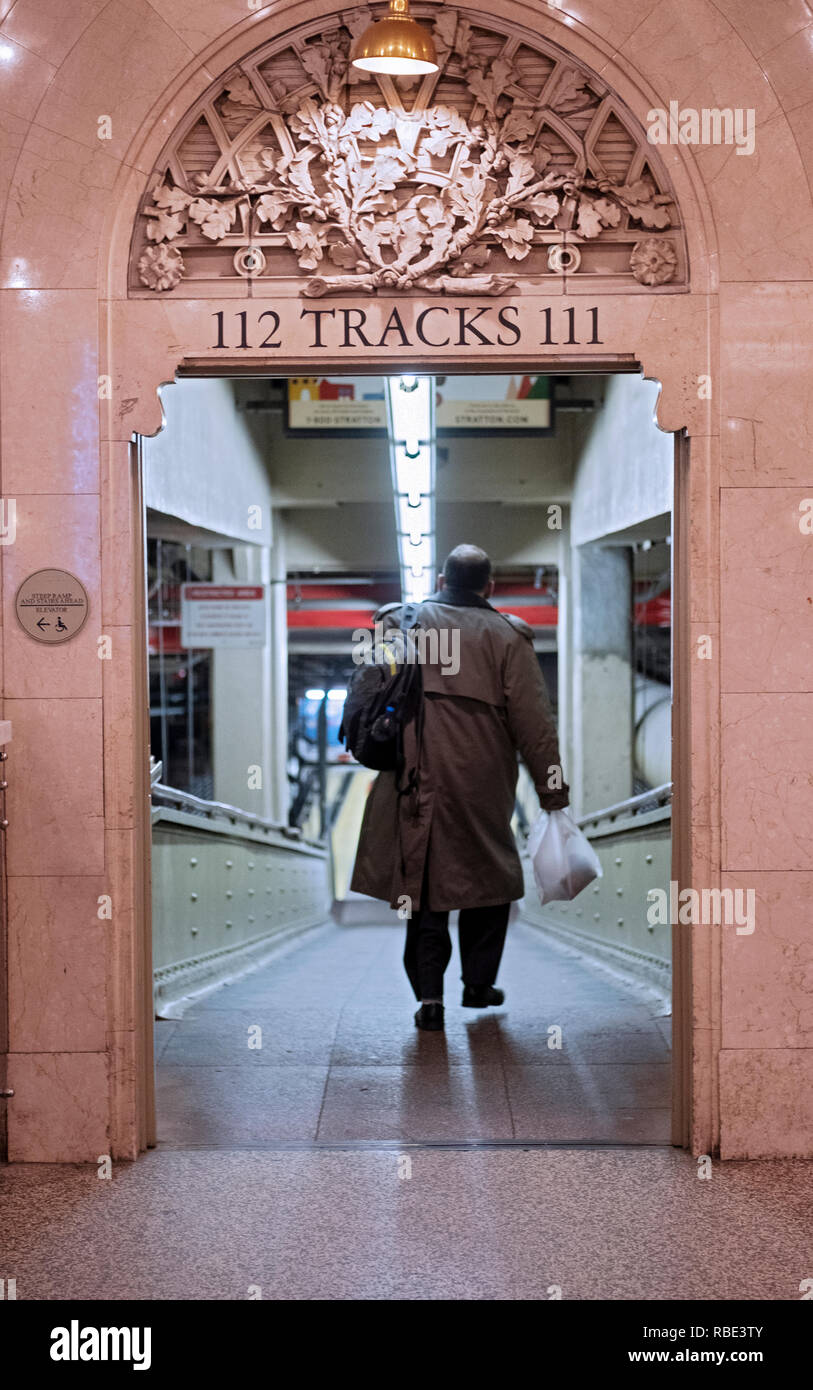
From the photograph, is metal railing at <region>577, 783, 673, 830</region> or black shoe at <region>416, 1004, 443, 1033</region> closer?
black shoe at <region>416, 1004, 443, 1033</region>

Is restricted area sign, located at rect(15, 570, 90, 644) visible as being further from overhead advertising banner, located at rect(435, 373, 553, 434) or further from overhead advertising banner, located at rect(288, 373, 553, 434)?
overhead advertising banner, located at rect(435, 373, 553, 434)

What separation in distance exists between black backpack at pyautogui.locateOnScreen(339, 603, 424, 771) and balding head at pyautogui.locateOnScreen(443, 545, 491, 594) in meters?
0.33

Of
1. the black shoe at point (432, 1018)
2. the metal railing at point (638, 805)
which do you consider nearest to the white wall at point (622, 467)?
the metal railing at point (638, 805)

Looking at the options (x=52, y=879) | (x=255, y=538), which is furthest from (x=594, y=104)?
(x=255, y=538)

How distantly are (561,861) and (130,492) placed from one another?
2133 mm

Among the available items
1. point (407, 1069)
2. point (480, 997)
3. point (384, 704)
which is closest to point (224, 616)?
point (384, 704)

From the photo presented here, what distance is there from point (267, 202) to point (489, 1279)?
2.97m

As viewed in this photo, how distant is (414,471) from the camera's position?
970cm

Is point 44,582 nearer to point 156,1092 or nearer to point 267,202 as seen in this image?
point 267,202

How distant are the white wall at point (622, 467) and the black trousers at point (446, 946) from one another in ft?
13.3

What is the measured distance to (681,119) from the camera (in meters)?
3.95

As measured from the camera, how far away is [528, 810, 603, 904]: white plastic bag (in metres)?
5.14

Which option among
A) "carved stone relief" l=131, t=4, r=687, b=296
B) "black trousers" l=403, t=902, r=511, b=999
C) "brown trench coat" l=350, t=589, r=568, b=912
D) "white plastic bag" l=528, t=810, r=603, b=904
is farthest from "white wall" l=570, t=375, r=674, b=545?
"carved stone relief" l=131, t=4, r=687, b=296

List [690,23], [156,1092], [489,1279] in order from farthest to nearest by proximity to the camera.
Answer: [156,1092] < [690,23] < [489,1279]
